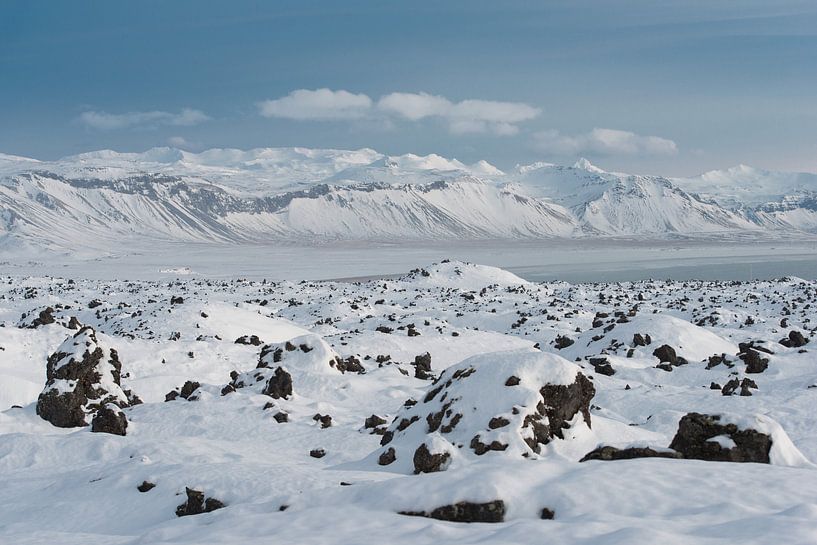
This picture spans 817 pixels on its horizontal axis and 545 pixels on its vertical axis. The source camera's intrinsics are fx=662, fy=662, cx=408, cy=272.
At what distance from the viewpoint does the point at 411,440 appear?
49.3 ft

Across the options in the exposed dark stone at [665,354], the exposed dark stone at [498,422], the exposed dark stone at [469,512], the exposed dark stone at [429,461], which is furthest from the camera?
the exposed dark stone at [665,354]

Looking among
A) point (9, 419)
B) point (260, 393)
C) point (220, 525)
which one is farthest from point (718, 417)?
point (9, 419)

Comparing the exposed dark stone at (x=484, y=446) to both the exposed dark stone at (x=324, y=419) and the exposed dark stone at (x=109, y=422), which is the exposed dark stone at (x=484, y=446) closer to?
the exposed dark stone at (x=324, y=419)

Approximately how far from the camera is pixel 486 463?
36.7 ft

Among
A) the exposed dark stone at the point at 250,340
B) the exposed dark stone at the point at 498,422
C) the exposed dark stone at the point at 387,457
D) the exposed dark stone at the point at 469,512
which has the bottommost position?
the exposed dark stone at the point at 387,457

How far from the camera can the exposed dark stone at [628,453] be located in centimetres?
1141

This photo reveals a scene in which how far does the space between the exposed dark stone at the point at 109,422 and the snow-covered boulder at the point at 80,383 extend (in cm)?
42

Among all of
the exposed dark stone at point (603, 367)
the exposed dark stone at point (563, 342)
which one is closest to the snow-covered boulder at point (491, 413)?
the exposed dark stone at point (603, 367)

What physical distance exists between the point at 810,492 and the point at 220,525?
27.0 ft

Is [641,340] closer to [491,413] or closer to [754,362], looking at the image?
[754,362]

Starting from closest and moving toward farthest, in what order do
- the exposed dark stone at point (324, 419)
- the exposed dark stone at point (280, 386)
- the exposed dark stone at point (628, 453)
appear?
the exposed dark stone at point (628, 453) < the exposed dark stone at point (324, 419) < the exposed dark stone at point (280, 386)

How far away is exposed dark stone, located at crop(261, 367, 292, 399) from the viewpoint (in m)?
21.8

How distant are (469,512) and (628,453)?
12.3 ft

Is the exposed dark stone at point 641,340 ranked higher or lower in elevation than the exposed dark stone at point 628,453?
lower
